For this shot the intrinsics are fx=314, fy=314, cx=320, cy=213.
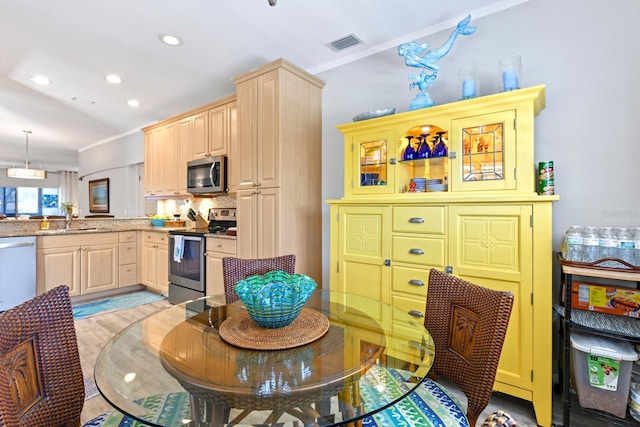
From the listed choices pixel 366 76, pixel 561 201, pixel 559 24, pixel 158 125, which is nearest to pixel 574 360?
→ pixel 561 201

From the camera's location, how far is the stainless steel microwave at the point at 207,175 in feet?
12.5

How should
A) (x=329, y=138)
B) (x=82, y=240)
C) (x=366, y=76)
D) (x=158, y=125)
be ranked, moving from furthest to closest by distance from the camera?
(x=158, y=125) < (x=82, y=240) < (x=329, y=138) < (x=366, y=76)

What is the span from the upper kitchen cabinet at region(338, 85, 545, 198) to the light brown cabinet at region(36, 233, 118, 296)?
3.70m

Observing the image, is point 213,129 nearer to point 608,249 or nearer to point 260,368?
point 260,368

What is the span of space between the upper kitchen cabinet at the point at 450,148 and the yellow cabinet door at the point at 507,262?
0.19m

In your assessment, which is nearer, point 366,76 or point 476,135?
point 476,135

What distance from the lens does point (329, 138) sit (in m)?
3.26

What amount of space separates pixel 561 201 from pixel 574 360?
3.20ft

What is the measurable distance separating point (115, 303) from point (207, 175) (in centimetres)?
210

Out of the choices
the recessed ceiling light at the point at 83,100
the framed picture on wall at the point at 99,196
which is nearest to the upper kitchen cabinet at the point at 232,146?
the recessed ceiling light at the point at 83,100

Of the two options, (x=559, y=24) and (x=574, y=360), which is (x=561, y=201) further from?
(x=559, y=24)

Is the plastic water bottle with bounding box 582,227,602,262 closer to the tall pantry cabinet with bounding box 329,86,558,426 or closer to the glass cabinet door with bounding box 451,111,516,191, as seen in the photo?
the tall pantry cabinet with bounding box 329,86,558,426

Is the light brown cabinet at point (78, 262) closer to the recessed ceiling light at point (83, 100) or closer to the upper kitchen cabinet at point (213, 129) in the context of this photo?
the upper kitchen cabinet at point (213, 129)

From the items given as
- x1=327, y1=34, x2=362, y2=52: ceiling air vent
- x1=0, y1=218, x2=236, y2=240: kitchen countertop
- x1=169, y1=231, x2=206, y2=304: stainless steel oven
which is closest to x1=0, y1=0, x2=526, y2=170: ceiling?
x1=327, y1=34, x2=362, y2=52: ceiling air vent
